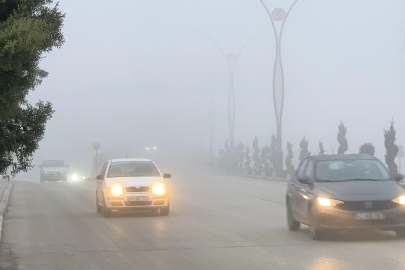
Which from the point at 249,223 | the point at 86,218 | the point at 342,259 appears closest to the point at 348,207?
the point at 342,259

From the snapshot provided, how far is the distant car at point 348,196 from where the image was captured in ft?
41.7

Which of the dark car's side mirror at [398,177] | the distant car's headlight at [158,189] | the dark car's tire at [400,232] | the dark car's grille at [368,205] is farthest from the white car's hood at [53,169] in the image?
the dark car's grille at [368,205]

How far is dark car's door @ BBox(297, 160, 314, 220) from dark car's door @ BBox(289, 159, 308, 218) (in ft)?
0.30

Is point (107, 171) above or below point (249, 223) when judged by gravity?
above

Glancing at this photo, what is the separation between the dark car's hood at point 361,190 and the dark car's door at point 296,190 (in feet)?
3.18

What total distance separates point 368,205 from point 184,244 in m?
3.17

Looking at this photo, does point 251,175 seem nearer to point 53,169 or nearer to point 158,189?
point 53,169

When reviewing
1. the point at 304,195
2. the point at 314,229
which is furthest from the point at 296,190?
the point at 314,229

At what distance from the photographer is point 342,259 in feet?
35.2

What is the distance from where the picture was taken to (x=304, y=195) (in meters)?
13.9

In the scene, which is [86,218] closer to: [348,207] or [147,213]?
[147,213]

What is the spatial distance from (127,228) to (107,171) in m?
4.35

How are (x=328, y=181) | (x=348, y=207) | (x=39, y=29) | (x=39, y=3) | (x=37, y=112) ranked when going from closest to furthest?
(x=39, y=29) → (x=39, y=3) → (x=348, y=207) → (x=328, y=181) → (x=37, y=112)

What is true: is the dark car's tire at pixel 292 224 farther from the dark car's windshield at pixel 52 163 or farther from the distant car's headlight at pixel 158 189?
the dark car's windshield at pixel 52 163
